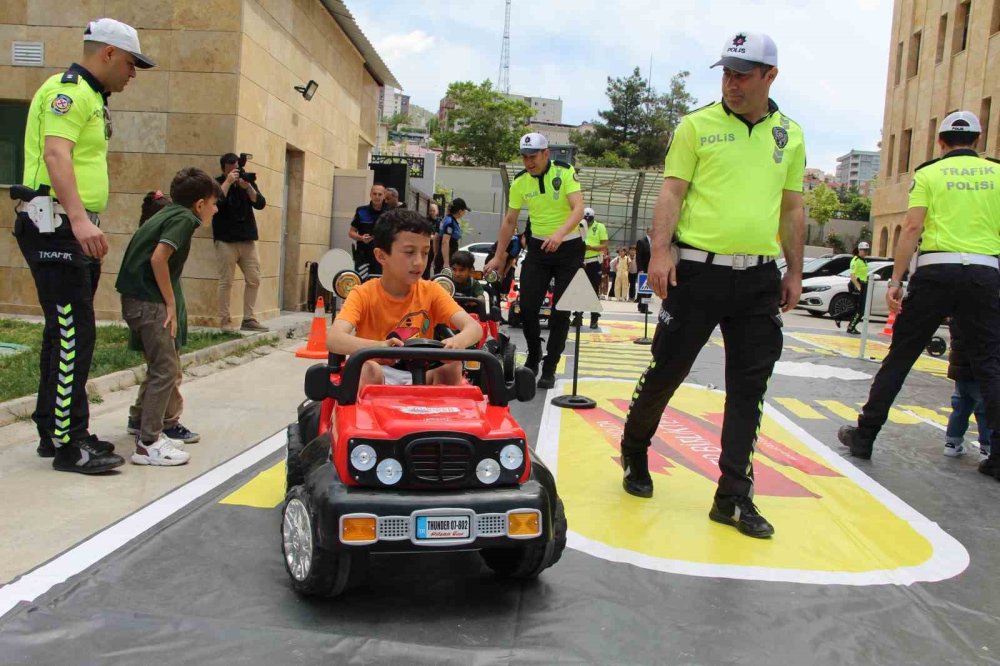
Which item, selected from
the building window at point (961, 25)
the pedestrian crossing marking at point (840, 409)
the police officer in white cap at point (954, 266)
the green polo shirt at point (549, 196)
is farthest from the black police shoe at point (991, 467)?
the building window at point (961, 25)

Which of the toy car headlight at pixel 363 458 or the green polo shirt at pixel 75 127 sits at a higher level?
the green polo shirt at pixel 75 127

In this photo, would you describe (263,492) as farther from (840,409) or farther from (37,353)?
(840,409)

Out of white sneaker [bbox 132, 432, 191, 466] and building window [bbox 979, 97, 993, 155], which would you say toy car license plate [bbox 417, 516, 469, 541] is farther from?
building window [bbox 979, 97, 993, 155]

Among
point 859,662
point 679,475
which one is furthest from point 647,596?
point 679,475

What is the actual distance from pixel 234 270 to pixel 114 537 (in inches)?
Answer: 298

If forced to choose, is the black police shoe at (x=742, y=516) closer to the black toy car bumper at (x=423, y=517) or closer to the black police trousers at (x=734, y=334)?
the black police trousers at (x=734, y=334)

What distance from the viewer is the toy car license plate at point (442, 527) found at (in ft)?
9.71

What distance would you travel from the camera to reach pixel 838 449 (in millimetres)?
6090

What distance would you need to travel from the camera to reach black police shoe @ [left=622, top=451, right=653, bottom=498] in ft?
15.5

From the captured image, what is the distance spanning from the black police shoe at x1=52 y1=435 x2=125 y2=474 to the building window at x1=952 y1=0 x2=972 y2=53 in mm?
40034

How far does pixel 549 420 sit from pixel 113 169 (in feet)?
23.7

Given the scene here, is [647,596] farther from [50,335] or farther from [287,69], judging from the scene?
[287,69]

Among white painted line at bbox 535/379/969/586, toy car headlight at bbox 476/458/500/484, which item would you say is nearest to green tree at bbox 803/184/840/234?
white painted line at bbox 535/379/969/586

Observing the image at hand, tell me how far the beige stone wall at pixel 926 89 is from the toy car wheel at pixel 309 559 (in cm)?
→ 3358
